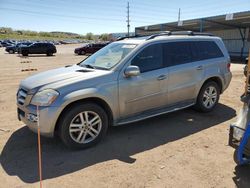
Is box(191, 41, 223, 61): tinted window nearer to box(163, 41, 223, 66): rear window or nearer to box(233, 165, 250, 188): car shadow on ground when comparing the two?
box(163, 41, 223, 66): rear window

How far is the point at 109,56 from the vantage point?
526cm

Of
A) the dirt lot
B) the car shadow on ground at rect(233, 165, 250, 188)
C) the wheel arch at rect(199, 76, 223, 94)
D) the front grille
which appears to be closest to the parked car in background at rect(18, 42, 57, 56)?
the dirt lot

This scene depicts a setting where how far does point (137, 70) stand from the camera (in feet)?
15.1

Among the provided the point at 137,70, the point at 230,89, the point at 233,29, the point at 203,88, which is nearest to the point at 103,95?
the point at 137,70

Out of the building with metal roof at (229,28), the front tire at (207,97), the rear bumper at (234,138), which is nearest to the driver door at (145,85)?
the front tire at (207,97)

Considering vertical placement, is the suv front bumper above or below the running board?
above

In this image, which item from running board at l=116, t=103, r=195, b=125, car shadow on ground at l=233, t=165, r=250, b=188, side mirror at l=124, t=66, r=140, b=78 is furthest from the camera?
running board at l=116, t=103, r=195, b=125

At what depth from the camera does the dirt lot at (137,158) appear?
3525 mm

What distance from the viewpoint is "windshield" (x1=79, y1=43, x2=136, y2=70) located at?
4.93 m

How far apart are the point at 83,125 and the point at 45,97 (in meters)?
0.77

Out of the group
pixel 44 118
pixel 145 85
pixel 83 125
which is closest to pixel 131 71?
pixel 145 85

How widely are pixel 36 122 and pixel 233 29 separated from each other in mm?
31803

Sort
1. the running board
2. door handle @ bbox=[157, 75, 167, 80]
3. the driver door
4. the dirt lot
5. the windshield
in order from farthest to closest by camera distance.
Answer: door handle @ bbox=[157, 75, 167, 80], the windshield, the running board, the driver door, the dirt lot

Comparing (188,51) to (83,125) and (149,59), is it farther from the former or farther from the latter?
(83,125)
